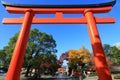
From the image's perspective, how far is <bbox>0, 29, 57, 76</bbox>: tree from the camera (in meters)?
34.7

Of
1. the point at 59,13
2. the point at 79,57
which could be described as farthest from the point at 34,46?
the point at 59,13

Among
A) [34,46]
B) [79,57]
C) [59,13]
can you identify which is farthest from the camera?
[79,57]

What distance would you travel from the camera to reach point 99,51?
9250mm

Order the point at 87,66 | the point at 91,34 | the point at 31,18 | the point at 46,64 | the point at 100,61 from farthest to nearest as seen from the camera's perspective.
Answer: the point at 87,66 → the point at 46,64 → the point at 31,18 → the point at 91,34 → the point at 100,61

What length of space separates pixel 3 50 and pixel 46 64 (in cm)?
885

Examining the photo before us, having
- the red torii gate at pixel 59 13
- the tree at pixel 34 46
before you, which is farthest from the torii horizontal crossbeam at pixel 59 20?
the tree at pixel 34 46

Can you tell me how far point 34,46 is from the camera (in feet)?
118

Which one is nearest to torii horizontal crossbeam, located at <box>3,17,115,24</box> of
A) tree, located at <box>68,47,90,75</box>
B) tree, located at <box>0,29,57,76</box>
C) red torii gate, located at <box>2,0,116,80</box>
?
red torii gate, located at <box>2,0,116,80</box>

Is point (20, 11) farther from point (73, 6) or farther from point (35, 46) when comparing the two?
point (35, 46)

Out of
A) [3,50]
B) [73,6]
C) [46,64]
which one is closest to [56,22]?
[73,6]

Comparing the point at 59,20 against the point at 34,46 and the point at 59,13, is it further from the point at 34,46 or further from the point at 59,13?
the point at 34,46

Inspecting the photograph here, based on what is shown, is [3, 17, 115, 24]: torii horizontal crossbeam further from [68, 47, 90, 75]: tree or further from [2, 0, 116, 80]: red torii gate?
[68, 47, 90, 75]: tree

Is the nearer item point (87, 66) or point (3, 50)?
point (3, 50)

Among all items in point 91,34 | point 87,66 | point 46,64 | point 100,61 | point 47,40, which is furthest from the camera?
point 87,66
